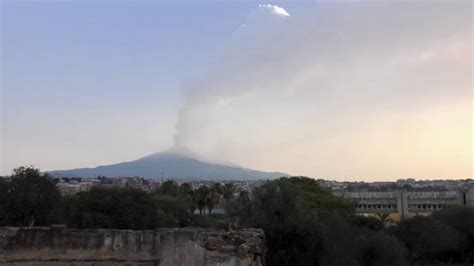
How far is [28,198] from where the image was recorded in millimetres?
29203

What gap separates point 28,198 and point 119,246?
2220cm

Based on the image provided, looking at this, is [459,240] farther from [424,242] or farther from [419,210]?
[419,210]

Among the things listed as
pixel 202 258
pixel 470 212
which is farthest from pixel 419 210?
pixel 202 258

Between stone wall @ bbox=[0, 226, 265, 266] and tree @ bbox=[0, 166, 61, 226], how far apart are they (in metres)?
19.7

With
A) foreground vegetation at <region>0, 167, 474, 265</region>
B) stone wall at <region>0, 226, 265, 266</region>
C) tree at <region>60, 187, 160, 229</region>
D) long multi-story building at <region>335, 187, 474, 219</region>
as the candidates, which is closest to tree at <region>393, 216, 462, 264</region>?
foreground vegetation at <region>0, 167, 474, 265</region>

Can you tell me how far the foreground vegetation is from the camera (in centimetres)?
2256

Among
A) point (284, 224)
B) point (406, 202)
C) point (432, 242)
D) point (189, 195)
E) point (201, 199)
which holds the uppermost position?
point (189, 195)

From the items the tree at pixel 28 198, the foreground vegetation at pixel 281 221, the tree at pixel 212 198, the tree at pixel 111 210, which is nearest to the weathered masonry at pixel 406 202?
the tree at pixel 212 198

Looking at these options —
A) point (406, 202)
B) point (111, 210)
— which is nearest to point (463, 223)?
point (111, 210)

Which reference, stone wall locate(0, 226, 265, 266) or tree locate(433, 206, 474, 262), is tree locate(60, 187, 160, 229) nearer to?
stone wall locate(0, 226, 265, 266)

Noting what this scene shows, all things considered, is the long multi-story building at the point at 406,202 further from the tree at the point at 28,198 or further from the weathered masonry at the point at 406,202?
the tree at the point at 28,198

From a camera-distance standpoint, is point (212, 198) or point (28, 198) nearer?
point (28, 198)

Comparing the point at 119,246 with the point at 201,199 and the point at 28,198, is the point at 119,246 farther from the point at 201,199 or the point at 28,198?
the point at 201,199

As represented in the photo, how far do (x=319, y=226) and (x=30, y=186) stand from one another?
1742 cm
